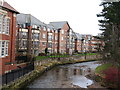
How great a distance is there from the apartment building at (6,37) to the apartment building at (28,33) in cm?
1833

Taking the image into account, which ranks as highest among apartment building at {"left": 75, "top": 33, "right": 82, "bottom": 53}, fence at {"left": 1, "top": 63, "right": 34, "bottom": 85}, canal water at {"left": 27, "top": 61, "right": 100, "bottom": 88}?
apartment building at {"left": 75, "top": 33, "right": 82, "bottom": 53}

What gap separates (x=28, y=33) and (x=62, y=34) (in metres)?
21.8

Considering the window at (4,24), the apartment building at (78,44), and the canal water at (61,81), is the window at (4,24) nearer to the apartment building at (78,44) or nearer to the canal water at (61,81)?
the canal water at (61,81)

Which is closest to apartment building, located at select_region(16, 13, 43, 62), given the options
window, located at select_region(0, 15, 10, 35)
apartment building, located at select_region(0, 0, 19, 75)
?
apartment building, located at select_region(0, 0, 19, 75)

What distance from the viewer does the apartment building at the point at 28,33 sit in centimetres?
4672

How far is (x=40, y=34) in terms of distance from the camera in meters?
54.6

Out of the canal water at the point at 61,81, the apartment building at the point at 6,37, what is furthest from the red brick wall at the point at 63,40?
the apartment building at the point at 6,37

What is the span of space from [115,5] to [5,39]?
20.2m

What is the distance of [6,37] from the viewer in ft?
78.6

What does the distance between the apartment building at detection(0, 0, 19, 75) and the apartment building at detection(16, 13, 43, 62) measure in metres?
18.3

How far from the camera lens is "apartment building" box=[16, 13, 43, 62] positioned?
46719mm

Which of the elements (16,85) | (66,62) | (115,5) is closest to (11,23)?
(16,85)

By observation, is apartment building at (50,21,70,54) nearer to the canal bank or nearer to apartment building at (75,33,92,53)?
the canal bank

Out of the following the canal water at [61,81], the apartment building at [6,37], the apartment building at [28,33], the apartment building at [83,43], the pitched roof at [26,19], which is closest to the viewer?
the canal water at [61,81]
